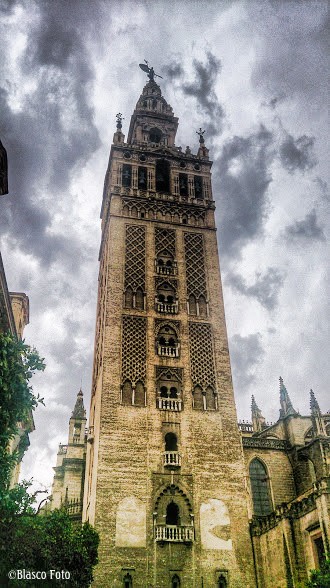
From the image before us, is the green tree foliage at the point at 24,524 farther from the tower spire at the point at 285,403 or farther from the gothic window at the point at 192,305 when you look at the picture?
the tower spire at the point at 285,403

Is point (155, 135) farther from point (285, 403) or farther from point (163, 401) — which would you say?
point (163, 401)

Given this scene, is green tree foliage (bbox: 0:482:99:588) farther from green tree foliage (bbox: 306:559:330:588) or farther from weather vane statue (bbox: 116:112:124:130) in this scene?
weather vane statue (bbox: 116:112:124:130)

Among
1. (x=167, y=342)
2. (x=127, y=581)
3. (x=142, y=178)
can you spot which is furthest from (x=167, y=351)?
(x=142, y=178)

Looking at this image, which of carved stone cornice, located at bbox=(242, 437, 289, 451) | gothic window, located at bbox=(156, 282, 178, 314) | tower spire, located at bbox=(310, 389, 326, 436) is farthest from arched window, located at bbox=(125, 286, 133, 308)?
tower spire, located at bbox=(310, 389, 326, 436)

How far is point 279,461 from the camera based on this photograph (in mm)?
32375

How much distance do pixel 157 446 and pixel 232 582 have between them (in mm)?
6934

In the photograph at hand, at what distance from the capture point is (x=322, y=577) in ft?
62.7

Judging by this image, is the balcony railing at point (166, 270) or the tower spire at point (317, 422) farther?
the balcony railing at point (166, 270)

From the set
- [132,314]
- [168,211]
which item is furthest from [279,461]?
[168,211]

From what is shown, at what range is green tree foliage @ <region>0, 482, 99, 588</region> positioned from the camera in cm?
1667

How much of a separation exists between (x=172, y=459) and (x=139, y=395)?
375 centimetres

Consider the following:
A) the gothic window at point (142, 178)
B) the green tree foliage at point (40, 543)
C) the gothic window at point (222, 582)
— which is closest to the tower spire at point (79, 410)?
the gothic window at point (142, 178)

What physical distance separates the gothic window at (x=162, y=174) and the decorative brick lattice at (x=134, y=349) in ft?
40.2

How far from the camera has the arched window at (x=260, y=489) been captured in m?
30.4
